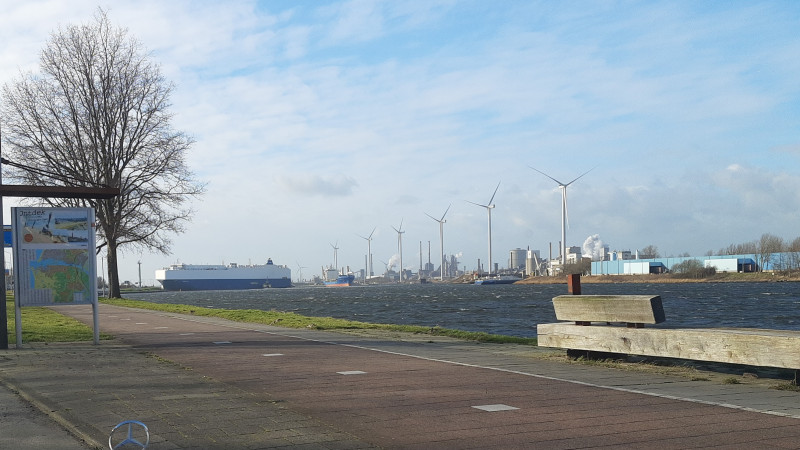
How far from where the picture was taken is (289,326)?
21.6m

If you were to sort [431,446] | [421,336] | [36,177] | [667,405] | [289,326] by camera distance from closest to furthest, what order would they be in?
1. [431,446]
2. [667,405]
3. [421,336]
4. [289,326]
5. [36,177]

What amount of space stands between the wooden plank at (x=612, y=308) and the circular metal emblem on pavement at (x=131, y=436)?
6.91 meters

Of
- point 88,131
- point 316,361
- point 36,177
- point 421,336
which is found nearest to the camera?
point 316,361

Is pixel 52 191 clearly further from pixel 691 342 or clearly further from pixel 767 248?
pixel 767 248

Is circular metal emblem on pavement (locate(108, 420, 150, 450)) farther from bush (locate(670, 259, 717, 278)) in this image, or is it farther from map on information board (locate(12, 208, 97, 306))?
bush (locate(670, 259, 717, 278))

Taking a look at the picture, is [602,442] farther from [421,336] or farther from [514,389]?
[421,336]

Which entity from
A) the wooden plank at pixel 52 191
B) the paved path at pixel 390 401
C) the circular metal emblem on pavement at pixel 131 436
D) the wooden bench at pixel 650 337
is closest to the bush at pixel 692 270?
the wooden bench at pixel 650 337

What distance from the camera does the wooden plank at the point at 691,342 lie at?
8.83m

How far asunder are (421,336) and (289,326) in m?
5.19

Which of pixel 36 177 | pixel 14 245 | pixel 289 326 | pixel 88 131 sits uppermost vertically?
pixel 88 131

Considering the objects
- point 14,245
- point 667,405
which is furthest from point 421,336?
point 667,405

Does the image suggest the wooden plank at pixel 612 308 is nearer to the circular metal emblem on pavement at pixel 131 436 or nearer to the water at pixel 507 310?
the circular metal emblem on pavement at pixel 131 436

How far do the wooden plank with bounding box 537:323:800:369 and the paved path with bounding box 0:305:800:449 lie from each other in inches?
14.2

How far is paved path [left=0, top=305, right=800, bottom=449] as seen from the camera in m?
6.51
